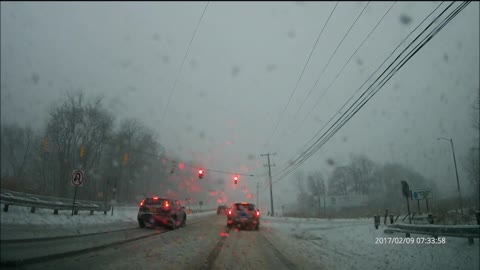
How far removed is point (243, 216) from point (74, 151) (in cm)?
3673

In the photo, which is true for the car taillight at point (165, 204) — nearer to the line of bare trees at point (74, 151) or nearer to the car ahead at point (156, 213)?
the car ahead at point (156, 213)

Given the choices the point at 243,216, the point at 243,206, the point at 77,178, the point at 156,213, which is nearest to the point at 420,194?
the point at 243,216

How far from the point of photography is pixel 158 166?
80875 millimetres

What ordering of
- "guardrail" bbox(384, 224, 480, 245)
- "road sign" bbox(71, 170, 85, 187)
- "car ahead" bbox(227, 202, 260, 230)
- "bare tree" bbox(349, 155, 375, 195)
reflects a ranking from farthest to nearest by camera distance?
"bare tree" bbox(349, 155, 375, 195) → "car ahead" bbox(227, 202, 260, 230) → "road sign" bbox(71, 170, 85, 187) → "guardrail" bbox(384, 224, 480, 245)

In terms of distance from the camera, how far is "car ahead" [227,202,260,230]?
1984 cm

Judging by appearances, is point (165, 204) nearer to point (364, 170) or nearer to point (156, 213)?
point (156, 213)

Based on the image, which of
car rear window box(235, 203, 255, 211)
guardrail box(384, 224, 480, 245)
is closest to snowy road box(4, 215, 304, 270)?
guardrail box(384, 224, 480, 245)

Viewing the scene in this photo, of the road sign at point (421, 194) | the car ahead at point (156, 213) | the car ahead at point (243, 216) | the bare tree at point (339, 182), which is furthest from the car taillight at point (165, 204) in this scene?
the bare tree at point (339, 182)

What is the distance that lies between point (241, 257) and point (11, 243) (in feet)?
19.4

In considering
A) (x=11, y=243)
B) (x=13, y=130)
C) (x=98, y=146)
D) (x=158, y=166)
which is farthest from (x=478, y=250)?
(x=158, y=166)

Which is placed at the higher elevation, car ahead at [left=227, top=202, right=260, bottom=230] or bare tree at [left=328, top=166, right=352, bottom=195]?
bare tree at [left=328, top=166, right=352, bottom=195]

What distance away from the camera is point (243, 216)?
65.3 feet

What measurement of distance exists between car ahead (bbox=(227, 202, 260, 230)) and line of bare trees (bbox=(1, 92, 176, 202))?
2115cm

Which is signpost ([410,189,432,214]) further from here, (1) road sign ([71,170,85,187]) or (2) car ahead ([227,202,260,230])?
(1) road sign ([71,170,85,187])
